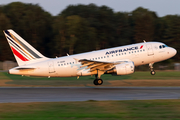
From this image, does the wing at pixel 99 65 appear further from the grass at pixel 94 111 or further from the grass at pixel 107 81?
the grass at pixel 94 111

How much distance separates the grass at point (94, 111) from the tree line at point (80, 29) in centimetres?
5153

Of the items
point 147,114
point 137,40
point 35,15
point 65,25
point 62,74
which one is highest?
point 35,15

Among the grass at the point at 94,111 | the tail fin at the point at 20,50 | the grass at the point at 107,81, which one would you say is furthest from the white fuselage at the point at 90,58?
the grass at the point at 94,111

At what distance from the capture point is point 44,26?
7250 cm

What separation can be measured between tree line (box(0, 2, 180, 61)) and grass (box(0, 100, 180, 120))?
5153 cm

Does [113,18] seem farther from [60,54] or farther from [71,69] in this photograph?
[71,69]

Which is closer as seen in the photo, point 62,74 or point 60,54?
point 62,74

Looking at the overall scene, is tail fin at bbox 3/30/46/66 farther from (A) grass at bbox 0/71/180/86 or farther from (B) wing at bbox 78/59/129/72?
(B) wing at bbox 78/59/129/72

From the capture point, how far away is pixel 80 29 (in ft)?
222

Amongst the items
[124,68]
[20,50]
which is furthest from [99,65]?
[20,50]

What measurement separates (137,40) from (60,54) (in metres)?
23.4

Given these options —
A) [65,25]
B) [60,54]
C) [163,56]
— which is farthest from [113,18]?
[163,56]

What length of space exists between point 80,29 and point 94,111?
5648 cm

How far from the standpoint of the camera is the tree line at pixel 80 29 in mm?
66750
